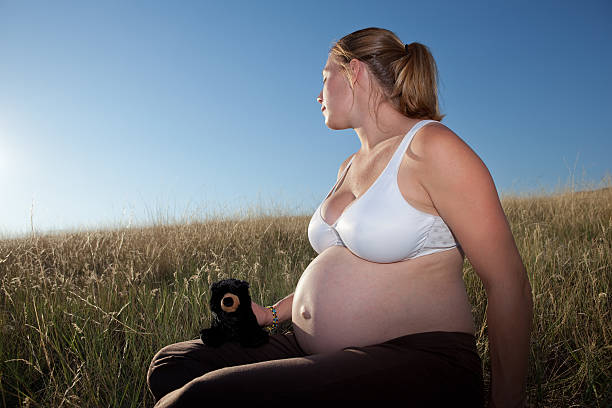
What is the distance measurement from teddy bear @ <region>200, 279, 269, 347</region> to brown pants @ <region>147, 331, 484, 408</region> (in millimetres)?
472

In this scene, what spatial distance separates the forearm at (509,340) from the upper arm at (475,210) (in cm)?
5

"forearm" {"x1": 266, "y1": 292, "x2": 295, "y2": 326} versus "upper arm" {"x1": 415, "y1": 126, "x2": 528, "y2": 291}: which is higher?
"upper arm" {"x1": 415, "y1": 126, "x2": 528, "y2": 291}

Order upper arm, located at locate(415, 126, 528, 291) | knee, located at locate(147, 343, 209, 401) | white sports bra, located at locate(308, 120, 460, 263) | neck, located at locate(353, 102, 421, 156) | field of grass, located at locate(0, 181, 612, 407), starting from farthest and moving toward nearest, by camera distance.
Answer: field of grass, located at locate(0, 181, 612, 407)
neck, located at locate(353, 102, 421, 156)
knee, located at locate(147, 343, 209, 401)
white sports bra, located at locate(308, 120, 460, 263)
upper arm, located at locate(415, 126, 528, 291)

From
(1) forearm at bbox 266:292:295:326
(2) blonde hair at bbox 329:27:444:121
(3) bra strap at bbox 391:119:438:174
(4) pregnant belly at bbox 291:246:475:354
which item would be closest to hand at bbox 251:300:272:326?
(1) forearm at bbox 266:292:295:326

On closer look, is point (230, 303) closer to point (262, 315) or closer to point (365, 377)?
point (262, 315)

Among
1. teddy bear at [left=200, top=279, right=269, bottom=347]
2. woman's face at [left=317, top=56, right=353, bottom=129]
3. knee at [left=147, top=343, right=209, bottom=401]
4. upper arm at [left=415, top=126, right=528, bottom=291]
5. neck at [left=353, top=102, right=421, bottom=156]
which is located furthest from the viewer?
woman's face at [left=317, top=56, right=353, bottom=129]

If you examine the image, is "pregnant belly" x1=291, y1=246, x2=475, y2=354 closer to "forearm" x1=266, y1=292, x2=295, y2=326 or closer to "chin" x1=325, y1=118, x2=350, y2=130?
"forearm" x1=266, y1=292, x2=295, y2=326

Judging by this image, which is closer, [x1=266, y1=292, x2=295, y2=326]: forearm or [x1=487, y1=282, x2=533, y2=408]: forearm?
[x1=487, y1=282, x2=533, y2=408]: forearm

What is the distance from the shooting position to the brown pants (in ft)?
3.54

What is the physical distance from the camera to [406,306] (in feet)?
4.82

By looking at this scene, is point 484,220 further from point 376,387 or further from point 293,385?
point 293,385

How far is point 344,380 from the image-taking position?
112 centimetres

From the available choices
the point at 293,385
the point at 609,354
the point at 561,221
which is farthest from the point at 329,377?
the point at 561,221

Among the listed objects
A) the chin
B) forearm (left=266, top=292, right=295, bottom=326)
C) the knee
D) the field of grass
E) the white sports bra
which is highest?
the chin
